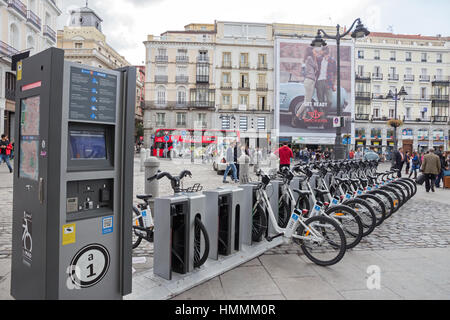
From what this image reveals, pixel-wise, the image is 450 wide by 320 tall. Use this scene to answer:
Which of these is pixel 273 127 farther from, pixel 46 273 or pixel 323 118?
pixel 46 273

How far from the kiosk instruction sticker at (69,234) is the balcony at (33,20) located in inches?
1268

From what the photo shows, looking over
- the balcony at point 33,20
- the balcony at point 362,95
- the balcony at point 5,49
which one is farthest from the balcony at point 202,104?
the balcony at point 5,49

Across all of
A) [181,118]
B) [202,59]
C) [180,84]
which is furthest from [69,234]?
[202,59]

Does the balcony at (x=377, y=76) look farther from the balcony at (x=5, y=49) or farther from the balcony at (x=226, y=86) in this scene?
the balcony at (x=5, y=49)

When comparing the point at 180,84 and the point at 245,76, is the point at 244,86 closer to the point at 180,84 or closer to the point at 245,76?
the point at 245,76

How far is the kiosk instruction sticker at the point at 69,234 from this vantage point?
103 inches

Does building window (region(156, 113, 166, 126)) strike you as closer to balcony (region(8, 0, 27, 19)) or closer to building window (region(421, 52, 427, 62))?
balcony (region(8, 0, 27, 19))

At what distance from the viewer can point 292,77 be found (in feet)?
146

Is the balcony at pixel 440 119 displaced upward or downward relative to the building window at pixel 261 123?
upward

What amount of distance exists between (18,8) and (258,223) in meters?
30.7

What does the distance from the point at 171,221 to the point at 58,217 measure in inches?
48.4

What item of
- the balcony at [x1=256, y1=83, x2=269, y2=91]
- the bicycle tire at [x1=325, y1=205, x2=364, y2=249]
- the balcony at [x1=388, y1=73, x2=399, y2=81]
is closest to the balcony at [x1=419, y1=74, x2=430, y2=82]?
the balcony at [x1=388, y1=73, x2=399, y2=81]

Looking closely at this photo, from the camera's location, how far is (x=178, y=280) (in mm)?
3557
